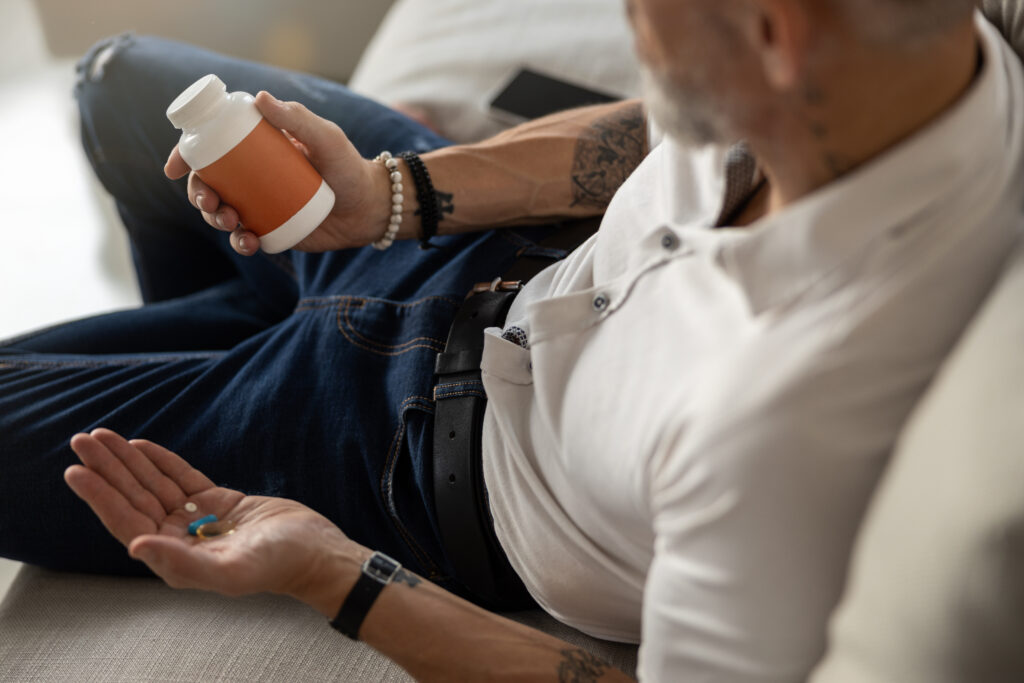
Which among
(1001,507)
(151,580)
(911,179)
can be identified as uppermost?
(911,179)

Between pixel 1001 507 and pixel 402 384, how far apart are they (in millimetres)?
626

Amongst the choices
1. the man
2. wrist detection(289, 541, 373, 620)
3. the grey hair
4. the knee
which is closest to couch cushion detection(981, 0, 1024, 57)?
the man

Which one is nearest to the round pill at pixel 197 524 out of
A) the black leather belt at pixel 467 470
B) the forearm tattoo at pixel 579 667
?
Result: the black leather belt at pixel 467 470

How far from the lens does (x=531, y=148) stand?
3.78 feet

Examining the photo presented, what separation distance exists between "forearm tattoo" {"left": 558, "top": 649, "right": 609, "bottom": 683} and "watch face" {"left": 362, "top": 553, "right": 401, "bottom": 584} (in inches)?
6.8

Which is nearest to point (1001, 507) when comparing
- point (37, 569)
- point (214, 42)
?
point (37, 569)

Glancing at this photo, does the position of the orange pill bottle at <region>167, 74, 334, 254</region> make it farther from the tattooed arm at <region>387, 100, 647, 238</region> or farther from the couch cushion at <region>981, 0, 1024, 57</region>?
the couch cushion at <region>981, 0, 1024, 57</region>

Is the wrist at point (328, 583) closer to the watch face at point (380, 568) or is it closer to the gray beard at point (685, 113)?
the watch face at point (380, 568)

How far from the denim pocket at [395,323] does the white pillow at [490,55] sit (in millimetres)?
606

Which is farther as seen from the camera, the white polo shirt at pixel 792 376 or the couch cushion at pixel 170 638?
the couch cushion at pixel 170 638

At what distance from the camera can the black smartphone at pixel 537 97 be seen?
4.94 ft

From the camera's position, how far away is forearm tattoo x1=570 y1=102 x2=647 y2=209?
3.77 feet

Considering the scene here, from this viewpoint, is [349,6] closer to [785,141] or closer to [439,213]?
[439,213]

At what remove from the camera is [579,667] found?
2.56 feet
